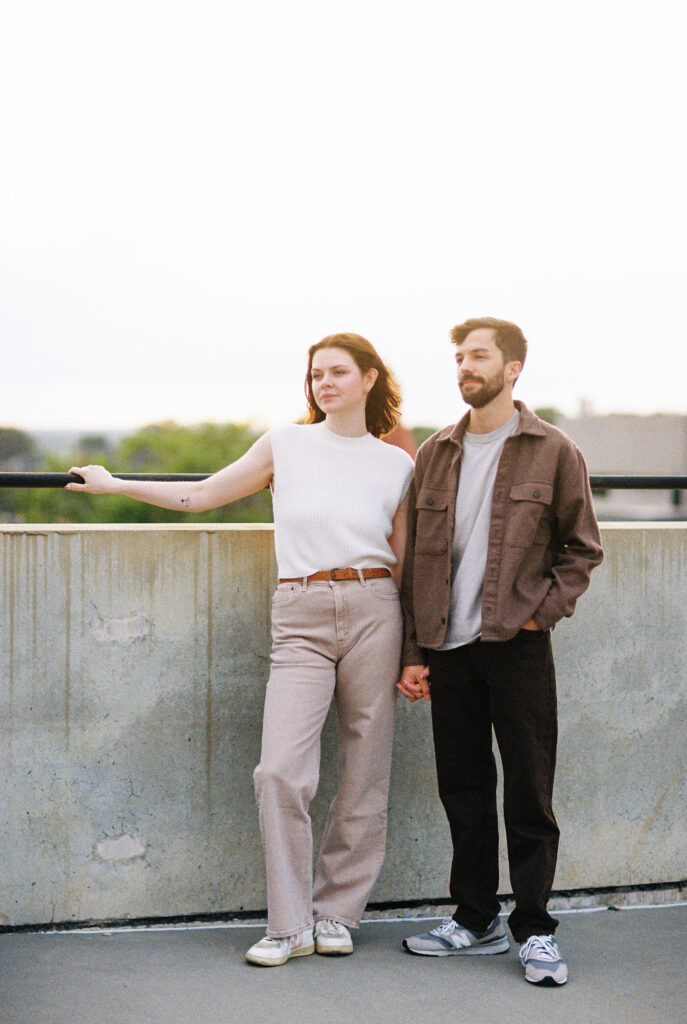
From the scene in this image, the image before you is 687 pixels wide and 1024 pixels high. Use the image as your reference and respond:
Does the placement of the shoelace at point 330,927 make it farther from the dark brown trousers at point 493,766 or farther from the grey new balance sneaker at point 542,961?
the grey new balance sneaker at point 542,961

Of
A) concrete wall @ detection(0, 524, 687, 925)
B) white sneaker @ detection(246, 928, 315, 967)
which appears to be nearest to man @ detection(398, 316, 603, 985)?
white sneaker @ detection(246, 928, 315, 967)

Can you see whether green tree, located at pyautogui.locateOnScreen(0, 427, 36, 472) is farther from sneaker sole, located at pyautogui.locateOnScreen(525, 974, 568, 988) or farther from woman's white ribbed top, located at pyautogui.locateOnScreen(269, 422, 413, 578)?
sneaker sole, located at pyautogui.locateOnScreen(525, 974, 568, 988)

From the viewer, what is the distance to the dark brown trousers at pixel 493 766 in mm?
3254

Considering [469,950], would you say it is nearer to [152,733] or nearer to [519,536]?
[152,733]

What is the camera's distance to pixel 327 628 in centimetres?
334

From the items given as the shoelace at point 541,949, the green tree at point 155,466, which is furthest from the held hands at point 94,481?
the green tree at point 155,466

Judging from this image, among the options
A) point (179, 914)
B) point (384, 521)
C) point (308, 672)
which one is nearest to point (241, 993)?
point (179, 914)

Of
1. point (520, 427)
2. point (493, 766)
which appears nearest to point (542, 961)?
point (493, 766)

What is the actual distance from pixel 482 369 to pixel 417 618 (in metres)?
0.77

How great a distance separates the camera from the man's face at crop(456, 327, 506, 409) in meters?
3.27

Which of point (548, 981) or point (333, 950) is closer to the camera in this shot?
point (548, 981)

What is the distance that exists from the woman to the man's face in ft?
1.10

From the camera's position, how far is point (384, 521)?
3422 millimetres

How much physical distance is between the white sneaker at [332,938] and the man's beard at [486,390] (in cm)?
165
